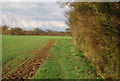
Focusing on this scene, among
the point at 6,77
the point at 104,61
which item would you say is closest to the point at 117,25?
the point at 104,61

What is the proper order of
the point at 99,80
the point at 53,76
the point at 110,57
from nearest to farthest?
the point at 110,57 < the point at 99,80 < the point at 53,76

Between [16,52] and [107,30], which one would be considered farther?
[16,52]

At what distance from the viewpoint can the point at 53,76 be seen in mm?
6070

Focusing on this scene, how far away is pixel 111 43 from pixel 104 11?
99 centimetres

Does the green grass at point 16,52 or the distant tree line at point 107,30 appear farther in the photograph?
the green grass at point 16,52

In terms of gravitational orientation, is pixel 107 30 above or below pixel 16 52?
above

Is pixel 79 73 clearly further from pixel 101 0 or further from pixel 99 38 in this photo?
pixel 101 0

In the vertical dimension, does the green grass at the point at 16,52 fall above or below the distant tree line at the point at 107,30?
below

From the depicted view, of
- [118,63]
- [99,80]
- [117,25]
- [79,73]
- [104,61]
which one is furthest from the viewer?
[79,73]

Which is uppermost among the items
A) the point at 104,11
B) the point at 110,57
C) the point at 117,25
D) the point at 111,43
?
the point at 104,11

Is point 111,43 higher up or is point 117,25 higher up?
point 117,25

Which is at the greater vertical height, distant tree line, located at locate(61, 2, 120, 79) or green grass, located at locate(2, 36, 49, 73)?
distant tree line, located at locate(61, 2, 120, 79)

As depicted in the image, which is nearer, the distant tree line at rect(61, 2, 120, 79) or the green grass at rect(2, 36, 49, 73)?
the distant tree line at rect(61, 2, 120, 79)

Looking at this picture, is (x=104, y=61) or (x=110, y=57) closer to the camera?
(x=110, y=57)
